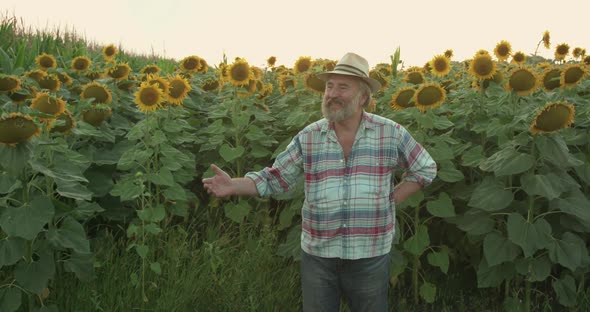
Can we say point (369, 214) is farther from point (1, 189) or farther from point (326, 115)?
point (1, 189)

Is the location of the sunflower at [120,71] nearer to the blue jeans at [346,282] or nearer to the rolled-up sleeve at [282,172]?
the rolled-up sleeve at [282,172]

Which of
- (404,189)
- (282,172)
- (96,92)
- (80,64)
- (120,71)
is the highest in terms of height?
(80,64)

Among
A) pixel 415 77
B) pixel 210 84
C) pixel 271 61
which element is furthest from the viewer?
pixel 271 61

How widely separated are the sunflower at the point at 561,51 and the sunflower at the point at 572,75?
11.9 ft

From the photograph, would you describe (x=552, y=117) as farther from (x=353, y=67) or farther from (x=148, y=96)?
(x=148, y=96)

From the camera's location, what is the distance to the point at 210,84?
23.6 feet

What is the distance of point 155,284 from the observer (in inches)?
169

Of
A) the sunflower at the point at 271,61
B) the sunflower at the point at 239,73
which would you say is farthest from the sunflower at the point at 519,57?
the sunflower at the point at 271,61

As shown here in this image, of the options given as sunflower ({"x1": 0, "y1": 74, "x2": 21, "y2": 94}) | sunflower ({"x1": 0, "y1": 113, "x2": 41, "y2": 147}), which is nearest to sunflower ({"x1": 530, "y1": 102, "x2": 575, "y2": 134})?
sunflower ({"x1": 0, "y1": 113, "x2": 41, "y2": 147})

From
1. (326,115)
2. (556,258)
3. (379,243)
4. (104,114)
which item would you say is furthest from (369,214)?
(104,114)

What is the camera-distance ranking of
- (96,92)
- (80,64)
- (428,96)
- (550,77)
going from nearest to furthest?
(428,96)
(550,77)
(96,92)
(80,64)

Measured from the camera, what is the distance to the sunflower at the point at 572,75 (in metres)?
4.86

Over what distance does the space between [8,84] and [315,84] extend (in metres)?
2.46

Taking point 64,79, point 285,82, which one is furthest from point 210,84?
point 64,79
